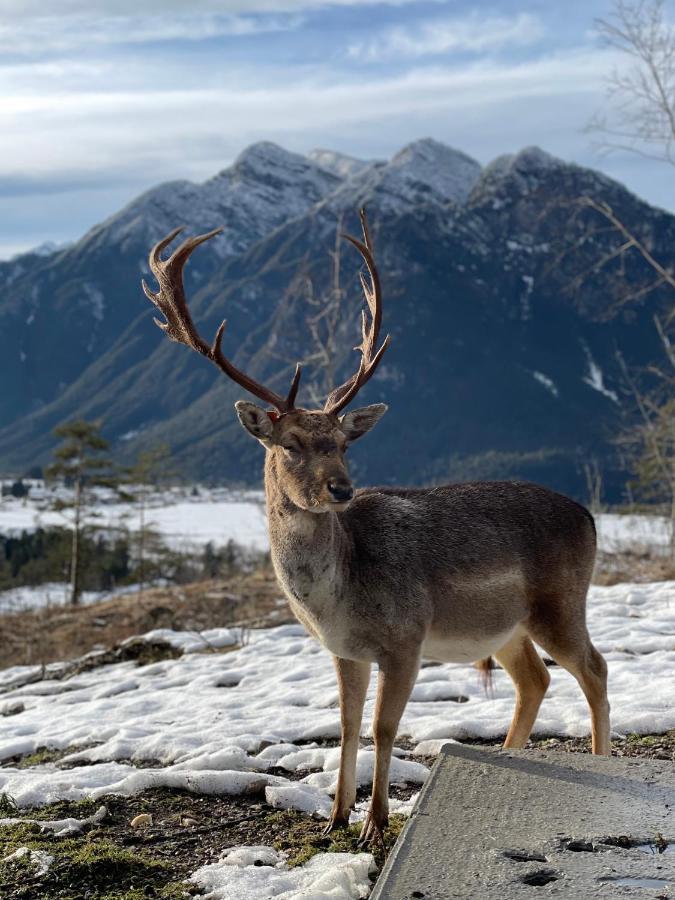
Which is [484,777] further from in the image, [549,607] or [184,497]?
[184,497]

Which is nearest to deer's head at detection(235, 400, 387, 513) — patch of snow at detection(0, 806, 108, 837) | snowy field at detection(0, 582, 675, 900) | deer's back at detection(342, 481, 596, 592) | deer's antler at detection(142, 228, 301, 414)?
deer's antler at detection(142, 228, 301, 414)

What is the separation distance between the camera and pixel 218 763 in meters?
7.41

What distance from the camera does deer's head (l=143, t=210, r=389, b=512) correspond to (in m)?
5.86

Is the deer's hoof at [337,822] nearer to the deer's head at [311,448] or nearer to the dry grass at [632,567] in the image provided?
the deer's head at [311,448]

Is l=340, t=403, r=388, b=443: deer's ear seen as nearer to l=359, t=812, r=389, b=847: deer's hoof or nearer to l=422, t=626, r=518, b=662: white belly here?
l=422, t=626, r=518, b=662: white belly

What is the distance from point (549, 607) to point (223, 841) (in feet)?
8.25

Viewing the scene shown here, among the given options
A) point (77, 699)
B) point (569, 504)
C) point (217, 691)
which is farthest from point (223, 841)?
point (77, 699)

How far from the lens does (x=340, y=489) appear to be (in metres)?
5.71

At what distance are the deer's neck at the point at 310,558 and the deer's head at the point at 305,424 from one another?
5.6 inches

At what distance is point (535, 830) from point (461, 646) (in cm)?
153

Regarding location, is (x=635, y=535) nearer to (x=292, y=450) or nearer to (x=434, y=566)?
(x=434, y=566)

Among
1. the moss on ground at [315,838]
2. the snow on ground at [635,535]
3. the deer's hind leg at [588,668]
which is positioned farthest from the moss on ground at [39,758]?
the snow on ground at [635,535]

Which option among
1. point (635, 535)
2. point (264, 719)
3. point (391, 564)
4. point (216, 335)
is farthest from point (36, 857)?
point (635, 535)

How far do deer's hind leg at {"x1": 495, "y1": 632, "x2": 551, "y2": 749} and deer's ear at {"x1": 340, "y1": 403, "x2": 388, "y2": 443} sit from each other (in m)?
1.89
